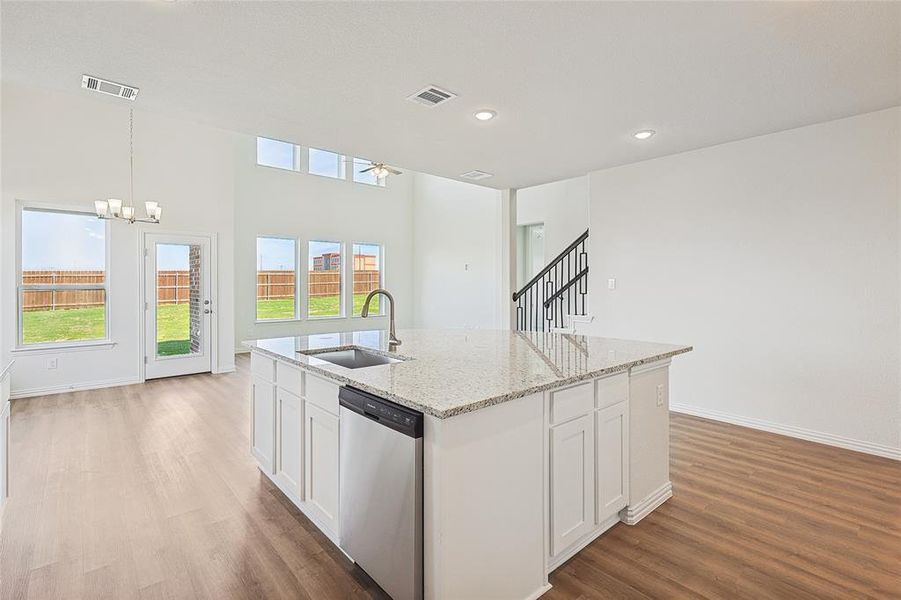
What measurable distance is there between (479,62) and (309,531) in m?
2.74

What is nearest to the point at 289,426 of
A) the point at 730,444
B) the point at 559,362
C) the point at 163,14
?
the point at 559,362

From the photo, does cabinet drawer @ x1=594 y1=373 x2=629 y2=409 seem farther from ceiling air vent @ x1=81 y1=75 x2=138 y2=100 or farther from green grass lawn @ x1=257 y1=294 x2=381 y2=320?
green grass lawn @ x1=257 y1=294 x2=381 y2=320

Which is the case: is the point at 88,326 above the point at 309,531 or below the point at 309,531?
above

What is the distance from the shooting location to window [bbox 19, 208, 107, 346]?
199 inches

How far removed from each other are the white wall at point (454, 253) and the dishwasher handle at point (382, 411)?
6074 mm

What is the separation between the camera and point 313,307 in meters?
8.86

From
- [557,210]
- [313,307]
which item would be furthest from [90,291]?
[557,210]

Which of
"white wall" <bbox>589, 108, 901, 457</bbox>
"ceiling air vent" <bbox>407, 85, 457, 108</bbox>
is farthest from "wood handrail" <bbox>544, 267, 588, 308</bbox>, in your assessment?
"ceiling air vent" <bbox>407, 85, 457, 108</bbox>

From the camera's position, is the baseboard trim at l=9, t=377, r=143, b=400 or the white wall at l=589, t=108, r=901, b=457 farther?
the baseboard trim at l=9, t=377, r=143, b=400

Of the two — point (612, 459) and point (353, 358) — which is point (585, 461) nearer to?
point (612, 459)

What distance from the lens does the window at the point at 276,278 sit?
27.0 ft

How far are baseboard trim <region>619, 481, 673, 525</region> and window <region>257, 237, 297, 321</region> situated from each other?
24.2 feet

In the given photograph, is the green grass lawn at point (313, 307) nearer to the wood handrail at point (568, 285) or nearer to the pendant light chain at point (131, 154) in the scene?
the pendant light chain at point (131, 154)

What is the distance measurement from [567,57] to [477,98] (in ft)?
2.37
